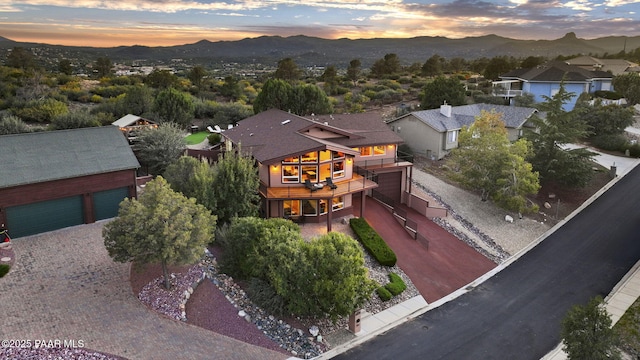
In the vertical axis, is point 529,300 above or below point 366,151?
below

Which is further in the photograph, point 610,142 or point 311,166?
point 610,142

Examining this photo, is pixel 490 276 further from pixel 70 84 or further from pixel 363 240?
pixel 70 84

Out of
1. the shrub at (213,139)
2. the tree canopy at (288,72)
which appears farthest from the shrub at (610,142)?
the tree canopy at (288,72)

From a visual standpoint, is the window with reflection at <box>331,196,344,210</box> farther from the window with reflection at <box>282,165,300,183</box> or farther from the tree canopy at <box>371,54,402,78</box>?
the tree canopy at <box>371,54,402,78</box>

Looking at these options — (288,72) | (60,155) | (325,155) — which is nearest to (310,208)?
(325,155)

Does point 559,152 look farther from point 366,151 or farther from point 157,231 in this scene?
point 157,231

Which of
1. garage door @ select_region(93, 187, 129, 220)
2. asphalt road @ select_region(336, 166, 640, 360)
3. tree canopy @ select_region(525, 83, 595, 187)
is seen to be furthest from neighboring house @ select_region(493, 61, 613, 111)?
garage door @ select_region(93, 187, 129, 220)

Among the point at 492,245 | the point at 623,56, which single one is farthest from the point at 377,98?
the point at 623,56
